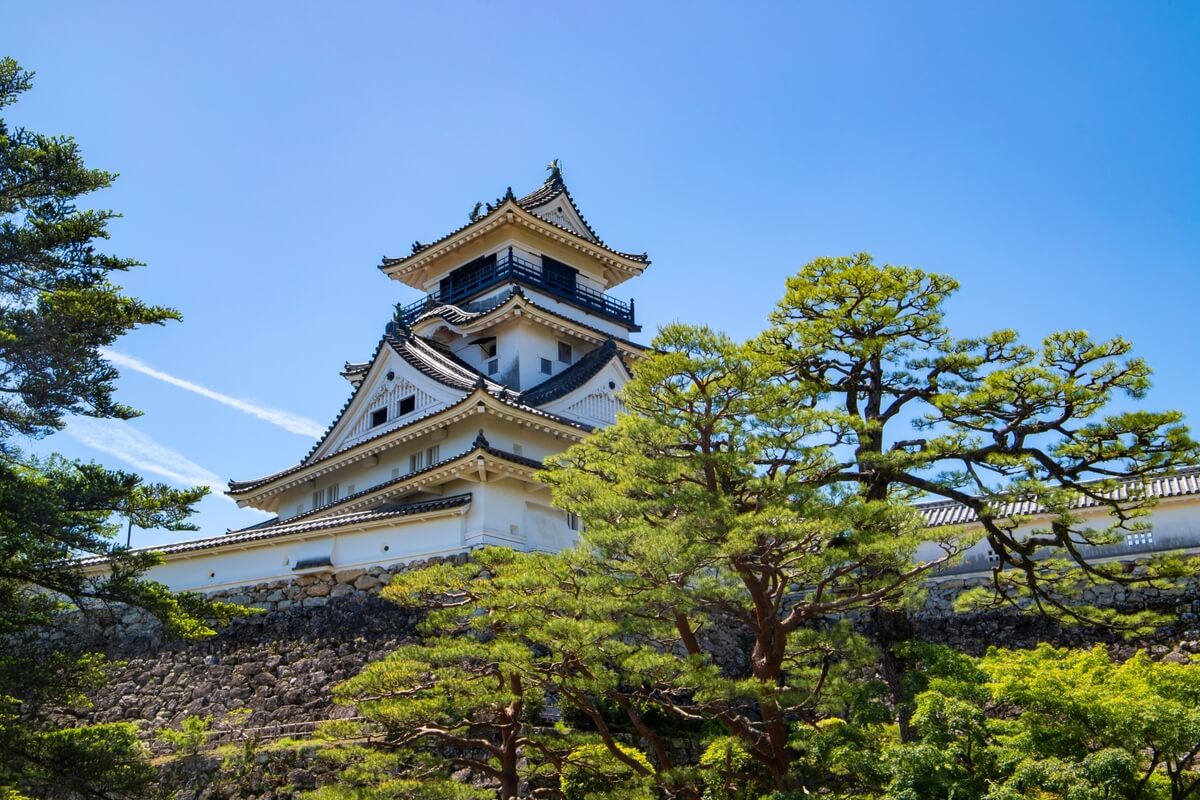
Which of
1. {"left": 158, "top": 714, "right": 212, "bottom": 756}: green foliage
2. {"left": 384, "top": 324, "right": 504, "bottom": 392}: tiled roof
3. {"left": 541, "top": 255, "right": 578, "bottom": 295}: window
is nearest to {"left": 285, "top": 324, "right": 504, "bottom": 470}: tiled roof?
{"left": 384, "top": 324, "right": 504, "bottom": 392}: tiled roof

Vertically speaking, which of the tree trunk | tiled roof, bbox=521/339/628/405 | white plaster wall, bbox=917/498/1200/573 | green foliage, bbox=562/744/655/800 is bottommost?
green foliage, bbox=562/744/655/800

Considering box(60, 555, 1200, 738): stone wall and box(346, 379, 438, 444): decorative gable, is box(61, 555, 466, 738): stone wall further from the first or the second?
box(346, 379, 438, 444): decorative gable

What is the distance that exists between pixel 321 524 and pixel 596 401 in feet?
21.8

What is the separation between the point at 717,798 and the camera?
1183cm

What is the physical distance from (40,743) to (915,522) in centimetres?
1007

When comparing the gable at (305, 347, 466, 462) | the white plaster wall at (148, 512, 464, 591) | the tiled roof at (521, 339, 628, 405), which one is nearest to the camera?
the white plaster wall at (148, 512, 464, 591)

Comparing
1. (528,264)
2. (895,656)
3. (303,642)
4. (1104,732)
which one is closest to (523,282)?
(528,264)

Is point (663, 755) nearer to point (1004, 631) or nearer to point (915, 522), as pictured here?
point (915, 522)

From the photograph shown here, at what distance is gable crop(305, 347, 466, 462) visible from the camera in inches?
850

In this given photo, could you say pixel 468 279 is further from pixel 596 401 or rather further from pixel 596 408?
pixel 596 408

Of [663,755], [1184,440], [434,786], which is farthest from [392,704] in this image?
[1184,440]

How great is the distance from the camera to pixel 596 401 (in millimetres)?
22312

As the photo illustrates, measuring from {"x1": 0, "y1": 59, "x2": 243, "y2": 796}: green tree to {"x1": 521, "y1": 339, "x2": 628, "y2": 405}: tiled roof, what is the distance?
896 centimetres

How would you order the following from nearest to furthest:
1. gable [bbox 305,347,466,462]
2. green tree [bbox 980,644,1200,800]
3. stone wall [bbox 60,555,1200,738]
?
green tree [bbox 980,644,1200,800] → stone wall [bbox 60,555,1200,738] → gable [bbox 305,347,466,462]
